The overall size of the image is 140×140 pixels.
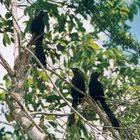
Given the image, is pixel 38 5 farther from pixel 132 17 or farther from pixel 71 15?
pixel 132 17

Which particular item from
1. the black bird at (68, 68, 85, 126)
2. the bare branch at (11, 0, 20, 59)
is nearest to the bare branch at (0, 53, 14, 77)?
the bare branch at (11, 0, 20, 59)

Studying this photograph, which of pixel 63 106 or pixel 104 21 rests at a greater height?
pixel 104 21

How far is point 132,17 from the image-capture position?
7316 mm

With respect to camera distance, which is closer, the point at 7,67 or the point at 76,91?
the point at 7,67

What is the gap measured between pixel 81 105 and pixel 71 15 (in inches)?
48.5

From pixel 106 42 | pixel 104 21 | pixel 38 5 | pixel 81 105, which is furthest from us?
pixel 106 42

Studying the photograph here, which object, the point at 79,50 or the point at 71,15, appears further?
the point at 71,15

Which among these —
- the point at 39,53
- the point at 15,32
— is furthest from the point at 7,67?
the point at 39,53

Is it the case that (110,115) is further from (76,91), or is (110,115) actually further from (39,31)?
(39,31)

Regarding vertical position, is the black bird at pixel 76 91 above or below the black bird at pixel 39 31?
below

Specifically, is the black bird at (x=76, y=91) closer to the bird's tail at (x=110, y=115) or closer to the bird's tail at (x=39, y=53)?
the bird's tail at (x=110, y=115)

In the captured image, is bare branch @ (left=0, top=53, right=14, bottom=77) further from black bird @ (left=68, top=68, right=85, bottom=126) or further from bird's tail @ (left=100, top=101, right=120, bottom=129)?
bird's tail @ (left=100, top=101, right=120, bottom=129)

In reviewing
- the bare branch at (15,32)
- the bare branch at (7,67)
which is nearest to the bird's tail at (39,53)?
the bare branch at (15,32)

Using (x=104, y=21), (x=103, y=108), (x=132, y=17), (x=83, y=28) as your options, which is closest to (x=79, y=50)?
(x=83, y=28)
